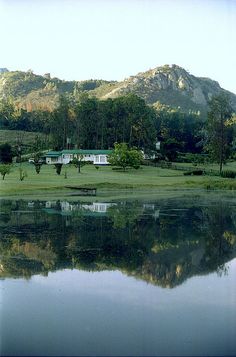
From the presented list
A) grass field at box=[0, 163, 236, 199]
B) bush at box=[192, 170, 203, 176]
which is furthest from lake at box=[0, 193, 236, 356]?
bush at box=[192, 170, 203, 176]

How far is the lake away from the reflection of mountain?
0.15 ft

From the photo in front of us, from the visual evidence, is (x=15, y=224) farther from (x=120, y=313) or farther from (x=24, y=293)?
(x=120, y=313)

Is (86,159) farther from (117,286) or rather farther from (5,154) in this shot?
(117,286)

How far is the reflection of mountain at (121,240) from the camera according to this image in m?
19.6

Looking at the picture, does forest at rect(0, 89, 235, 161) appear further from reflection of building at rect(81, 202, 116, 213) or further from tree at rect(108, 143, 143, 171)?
reflection of building at rect(81, 202, 116, 213)

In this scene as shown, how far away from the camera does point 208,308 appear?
46.6ft

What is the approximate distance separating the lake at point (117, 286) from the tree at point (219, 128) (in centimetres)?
5276

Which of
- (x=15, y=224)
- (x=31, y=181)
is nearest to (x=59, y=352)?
(x=15, y=224)

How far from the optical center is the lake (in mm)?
11641

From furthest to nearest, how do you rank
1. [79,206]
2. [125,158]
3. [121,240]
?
1. [125,158]
2. [79,206]
3. [121,240]

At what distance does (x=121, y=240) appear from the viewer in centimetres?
2556

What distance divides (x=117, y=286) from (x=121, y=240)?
29.7 ft

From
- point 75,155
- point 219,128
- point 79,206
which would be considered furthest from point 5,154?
point 79,206

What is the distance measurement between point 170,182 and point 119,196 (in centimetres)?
1554
